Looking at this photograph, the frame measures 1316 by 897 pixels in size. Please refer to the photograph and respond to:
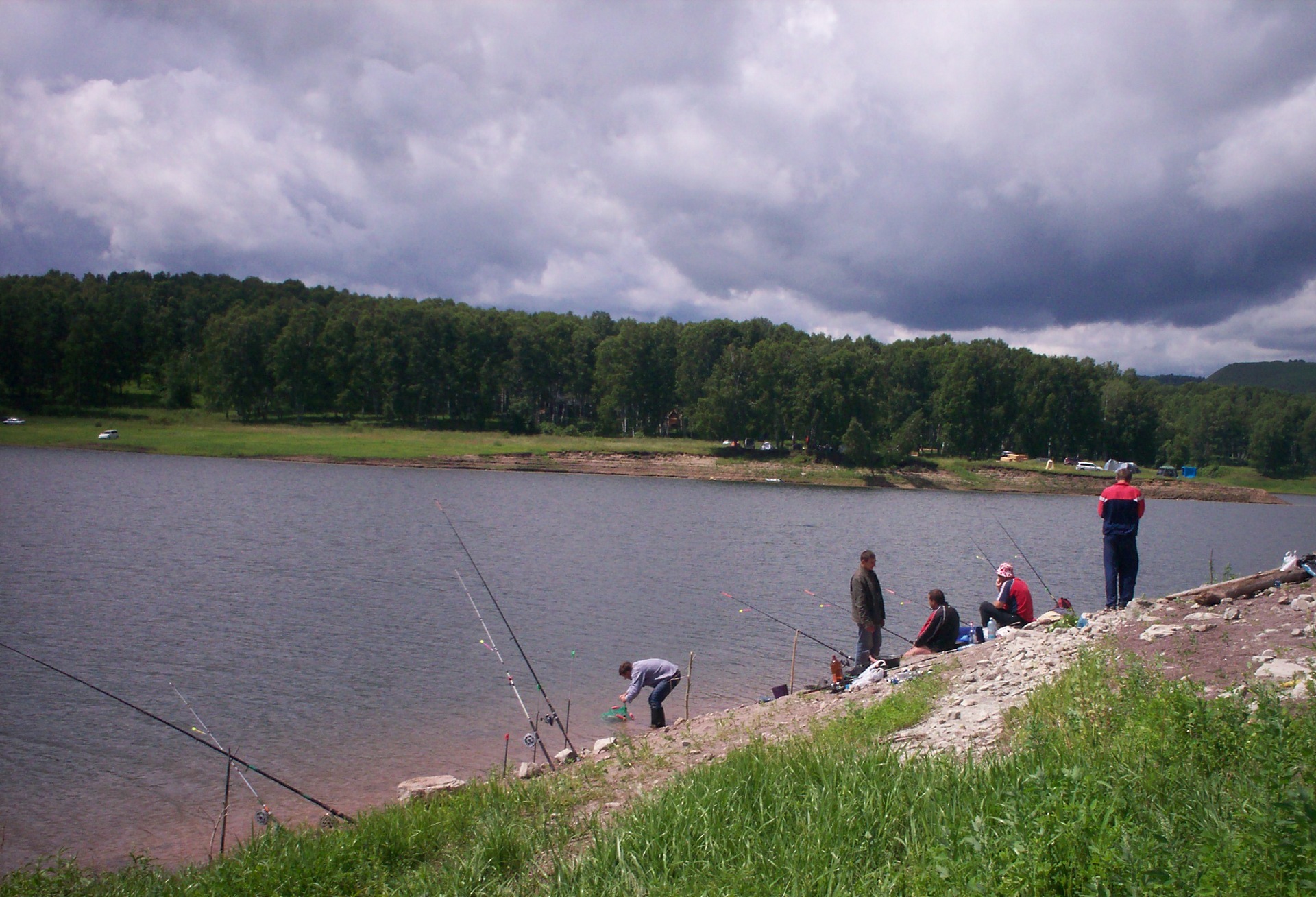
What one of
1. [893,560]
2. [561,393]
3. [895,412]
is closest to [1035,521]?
[893,560]

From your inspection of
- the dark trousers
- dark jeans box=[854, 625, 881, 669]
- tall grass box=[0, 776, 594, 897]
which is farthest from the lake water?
the dark trousers

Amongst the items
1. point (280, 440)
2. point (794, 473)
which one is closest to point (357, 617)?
point (794, 473)

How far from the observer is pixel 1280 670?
691 centimetres

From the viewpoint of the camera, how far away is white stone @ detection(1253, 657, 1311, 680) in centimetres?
669

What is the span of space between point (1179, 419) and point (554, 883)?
153 metres

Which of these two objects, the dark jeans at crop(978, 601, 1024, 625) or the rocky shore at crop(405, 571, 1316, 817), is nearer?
the rocky shore at crop(405, 571, 1316, 817)

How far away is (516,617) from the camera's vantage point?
19438 millimetres

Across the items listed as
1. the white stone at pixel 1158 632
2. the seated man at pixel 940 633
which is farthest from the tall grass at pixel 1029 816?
the seated man at pixel 940 633

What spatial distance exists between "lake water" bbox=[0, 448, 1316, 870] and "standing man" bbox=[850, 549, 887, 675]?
2.37 m

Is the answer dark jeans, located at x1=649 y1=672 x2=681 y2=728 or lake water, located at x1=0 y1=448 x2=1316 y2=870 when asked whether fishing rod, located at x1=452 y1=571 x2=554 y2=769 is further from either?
dark jeans, located at x1=649 y1=672 x2=681 y2=728

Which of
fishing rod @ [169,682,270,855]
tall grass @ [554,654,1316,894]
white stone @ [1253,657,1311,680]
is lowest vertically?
fishing rod @ [169,682,270,855]

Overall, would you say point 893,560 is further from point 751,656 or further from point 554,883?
point 554,883

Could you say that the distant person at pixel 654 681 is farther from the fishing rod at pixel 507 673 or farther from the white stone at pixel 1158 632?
the white stone at pixel 1158 632

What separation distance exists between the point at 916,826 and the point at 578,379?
4245 inches
